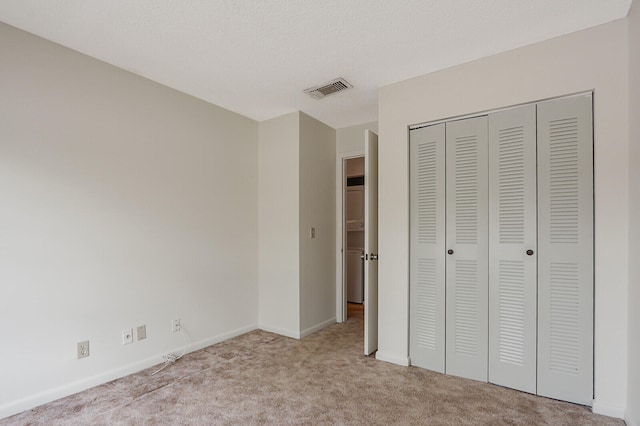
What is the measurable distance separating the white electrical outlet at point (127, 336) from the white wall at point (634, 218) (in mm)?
3345

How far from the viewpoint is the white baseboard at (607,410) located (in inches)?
80.7

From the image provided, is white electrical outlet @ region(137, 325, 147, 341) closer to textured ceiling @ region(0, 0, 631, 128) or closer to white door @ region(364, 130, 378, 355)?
white door @ region(364, 130, 378, 355)

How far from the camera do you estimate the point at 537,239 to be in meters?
2.35

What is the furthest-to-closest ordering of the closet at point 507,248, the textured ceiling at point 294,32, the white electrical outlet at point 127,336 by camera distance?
the white electrical outlet at point 127,336, the closet at point 507,248, the textured ceiling at point 294,32

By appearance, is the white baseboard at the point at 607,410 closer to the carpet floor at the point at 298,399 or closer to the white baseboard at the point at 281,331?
the carpet floor at the point at 298,399

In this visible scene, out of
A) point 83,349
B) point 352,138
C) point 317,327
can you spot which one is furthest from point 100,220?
point 352,138

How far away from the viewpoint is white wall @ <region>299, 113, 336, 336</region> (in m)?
3.77

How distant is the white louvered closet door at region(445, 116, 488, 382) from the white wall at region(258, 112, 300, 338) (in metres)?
1.61

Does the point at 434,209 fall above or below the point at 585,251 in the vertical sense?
above

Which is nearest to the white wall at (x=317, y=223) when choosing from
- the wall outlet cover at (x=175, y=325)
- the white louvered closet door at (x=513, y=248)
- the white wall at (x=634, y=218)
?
the wall outlet cover at (x=175, y=325)

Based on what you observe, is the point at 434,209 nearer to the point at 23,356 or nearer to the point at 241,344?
the point at 241,344

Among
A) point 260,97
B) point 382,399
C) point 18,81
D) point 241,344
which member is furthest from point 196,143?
point 382,399

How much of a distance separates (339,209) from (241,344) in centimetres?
193

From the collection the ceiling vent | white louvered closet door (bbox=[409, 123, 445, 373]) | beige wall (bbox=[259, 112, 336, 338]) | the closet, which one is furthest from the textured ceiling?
beige wall (bbox=[259, 112, 336, 338])
